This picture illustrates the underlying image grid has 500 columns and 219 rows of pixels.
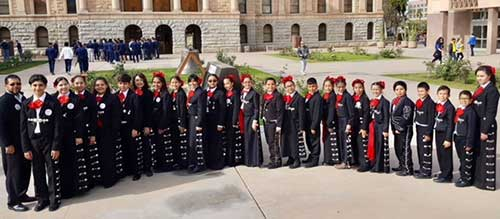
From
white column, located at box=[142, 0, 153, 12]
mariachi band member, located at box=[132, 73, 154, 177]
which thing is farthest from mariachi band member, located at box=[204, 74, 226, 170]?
white column, located at box=[142, 0, 153, 12]

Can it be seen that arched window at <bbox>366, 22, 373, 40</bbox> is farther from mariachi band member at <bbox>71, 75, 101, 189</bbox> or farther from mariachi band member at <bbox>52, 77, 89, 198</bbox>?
mariachi band member at <bbox>52, 77, 89, 198</bbox>

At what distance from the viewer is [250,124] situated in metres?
8.39

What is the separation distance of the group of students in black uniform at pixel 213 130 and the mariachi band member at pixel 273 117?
0.06 feet

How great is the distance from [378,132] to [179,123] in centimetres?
324

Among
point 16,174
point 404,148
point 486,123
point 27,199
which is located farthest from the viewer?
point 404,148

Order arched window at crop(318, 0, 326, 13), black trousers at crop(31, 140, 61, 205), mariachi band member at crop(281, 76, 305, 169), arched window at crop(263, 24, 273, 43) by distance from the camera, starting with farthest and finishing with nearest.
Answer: arched window at crop(318, 0, 326, 13), arched window at crop(263, 24, 273, 43), mariachi band member at crop(281, 76, 305, 169), black trousers at crop(31, 140, 61, 205)

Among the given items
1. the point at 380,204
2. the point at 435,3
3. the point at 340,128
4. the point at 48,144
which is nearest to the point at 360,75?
the point at 340,128

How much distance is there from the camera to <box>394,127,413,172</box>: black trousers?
25.4 feet

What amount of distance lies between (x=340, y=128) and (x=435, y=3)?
37502 millimetres

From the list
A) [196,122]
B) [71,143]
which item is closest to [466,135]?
[196,122]

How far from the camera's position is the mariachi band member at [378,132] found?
779 centimetres

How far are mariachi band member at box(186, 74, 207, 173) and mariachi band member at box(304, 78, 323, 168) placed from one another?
1.75m

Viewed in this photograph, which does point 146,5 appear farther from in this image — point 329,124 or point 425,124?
point 425,124

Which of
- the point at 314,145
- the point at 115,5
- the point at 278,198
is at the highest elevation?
the point at 115,5
